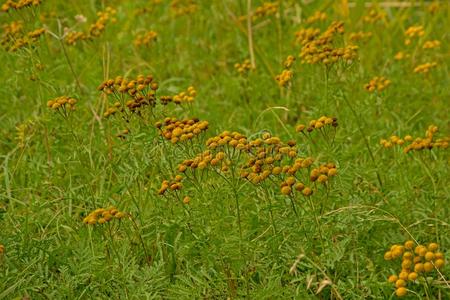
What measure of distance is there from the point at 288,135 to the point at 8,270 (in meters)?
1.60

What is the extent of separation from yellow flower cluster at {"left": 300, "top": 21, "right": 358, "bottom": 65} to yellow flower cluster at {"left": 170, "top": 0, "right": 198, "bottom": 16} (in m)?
1.60

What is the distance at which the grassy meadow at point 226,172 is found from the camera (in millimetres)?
2660

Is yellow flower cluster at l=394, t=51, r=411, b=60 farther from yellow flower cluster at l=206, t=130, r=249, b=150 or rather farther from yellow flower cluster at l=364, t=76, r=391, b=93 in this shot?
yellow flower cluster at l=206, t=130, r=249, b=150

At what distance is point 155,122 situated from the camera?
121 inches

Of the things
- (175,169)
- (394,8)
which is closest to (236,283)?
(175,169)

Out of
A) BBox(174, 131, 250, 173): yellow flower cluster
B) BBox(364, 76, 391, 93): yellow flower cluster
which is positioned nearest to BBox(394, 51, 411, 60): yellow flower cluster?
BBox(364, 76, 391, 93): yellow flower cluster

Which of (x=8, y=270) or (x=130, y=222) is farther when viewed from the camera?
(x=130, y=222)

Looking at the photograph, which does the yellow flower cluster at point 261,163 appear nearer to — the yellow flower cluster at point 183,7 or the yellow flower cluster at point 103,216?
the yellow flower cluster at point 103,216

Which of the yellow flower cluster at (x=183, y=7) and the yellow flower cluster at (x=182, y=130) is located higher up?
the yellow flower cluster at (x=182, y=130)

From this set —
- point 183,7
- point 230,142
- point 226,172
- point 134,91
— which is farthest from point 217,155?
point 183,7

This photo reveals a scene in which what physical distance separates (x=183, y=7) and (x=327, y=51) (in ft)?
7.22

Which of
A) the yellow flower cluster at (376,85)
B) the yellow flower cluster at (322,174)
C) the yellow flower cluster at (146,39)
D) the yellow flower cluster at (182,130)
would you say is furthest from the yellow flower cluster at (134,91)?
the yellow flower cluster at (146,39)

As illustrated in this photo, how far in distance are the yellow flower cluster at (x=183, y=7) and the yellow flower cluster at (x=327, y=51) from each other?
160 cm

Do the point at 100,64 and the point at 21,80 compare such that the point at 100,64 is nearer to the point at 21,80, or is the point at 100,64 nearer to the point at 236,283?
the point at 21,80
